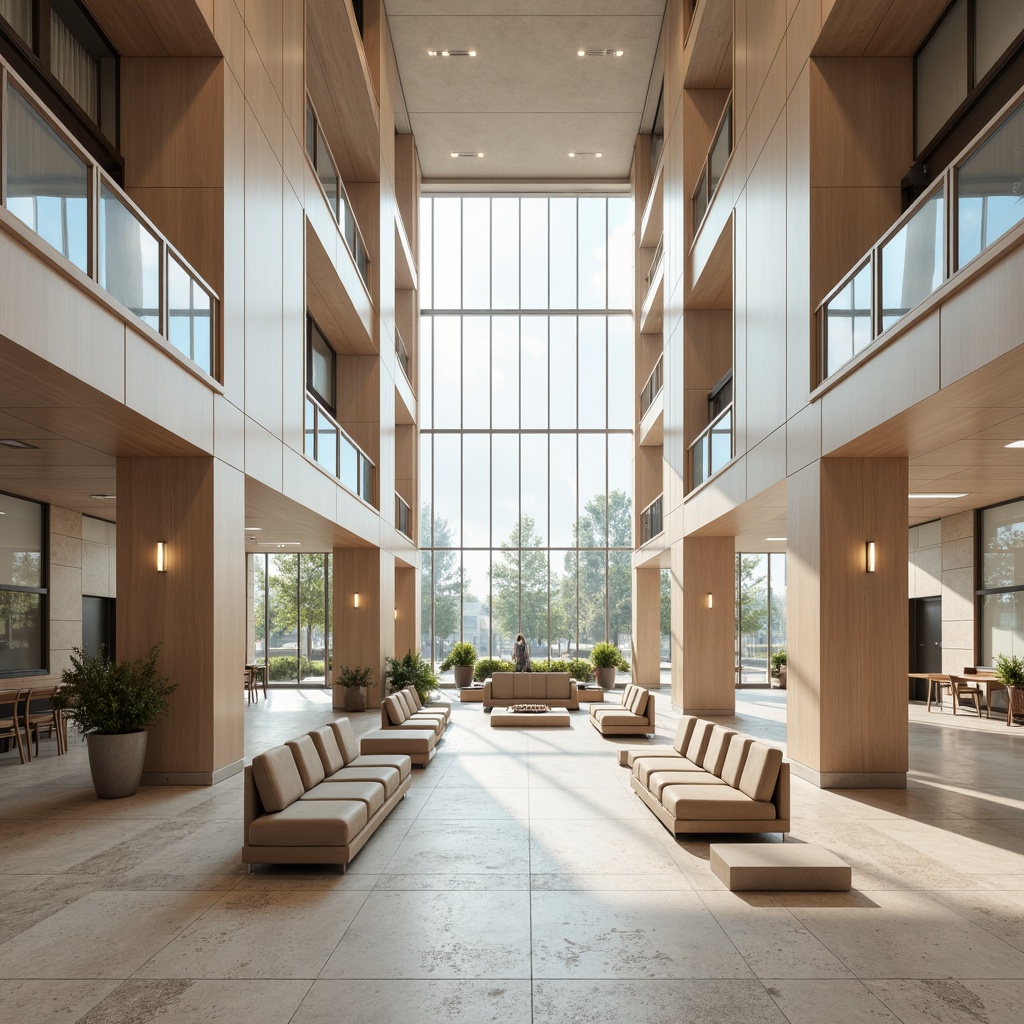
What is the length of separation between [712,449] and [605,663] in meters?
12.0

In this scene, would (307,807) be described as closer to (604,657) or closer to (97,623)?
(97,623)

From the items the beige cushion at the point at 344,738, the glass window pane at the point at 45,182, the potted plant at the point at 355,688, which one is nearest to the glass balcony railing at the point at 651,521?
the potted plant at the point at 355,688

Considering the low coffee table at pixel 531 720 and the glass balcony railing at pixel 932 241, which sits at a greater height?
the glass balcony railing at pixel 932 241

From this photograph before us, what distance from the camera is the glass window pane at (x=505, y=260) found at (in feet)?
105

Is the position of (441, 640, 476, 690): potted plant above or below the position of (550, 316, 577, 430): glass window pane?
below

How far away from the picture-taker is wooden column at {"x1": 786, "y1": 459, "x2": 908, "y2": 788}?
1070cm

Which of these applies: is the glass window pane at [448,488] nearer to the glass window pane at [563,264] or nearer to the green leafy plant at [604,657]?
the glass window pane at [563,264]

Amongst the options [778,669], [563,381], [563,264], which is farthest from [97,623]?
[563,264]

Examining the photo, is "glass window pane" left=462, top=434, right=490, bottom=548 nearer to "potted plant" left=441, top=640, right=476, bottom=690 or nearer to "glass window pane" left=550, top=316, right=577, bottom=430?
"glass window pane" left=550, top=316, right=577, bottom=430

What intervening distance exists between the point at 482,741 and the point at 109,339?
1018 cm

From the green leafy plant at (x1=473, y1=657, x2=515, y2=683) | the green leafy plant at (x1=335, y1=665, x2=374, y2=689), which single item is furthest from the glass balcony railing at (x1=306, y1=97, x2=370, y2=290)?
the green leafy plant at (x1=473, y1=657, x2=515, y2=683)

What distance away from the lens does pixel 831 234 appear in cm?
1115

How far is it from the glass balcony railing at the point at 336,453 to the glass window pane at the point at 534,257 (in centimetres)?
1353

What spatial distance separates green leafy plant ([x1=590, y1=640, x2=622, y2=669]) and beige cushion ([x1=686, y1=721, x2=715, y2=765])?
16998 mm
